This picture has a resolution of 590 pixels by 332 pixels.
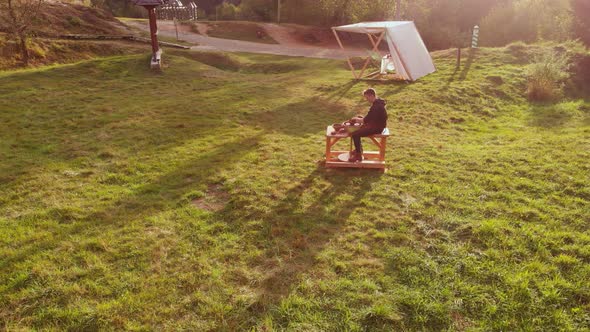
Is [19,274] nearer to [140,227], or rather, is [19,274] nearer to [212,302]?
[140,227]

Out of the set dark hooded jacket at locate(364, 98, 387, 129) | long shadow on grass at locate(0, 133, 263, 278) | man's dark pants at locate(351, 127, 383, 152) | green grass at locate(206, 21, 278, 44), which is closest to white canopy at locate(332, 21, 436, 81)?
dark hooded jacket at locate(364, 98, 387, 129)

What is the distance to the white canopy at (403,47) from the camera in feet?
51.0

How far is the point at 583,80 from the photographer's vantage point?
50.8 feet

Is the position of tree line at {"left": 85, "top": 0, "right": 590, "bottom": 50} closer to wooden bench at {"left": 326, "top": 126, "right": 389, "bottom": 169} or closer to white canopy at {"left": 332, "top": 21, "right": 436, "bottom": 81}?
white canopy at {"left": 332, "top": 21, "right": 436, "bottom": 81}

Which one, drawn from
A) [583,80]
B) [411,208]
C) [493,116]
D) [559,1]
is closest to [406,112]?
[493,116]

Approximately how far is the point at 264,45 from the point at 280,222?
2552cm

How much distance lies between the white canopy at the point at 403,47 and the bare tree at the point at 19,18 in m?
13.3

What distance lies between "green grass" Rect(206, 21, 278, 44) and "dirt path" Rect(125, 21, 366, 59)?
3.44ft

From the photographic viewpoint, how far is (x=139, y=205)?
21.3 ft

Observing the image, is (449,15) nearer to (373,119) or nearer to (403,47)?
(403,47)

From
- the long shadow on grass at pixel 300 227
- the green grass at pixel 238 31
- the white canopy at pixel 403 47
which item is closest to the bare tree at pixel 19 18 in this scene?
the white canopy at pixel 403 47

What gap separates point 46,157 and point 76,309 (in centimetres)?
553

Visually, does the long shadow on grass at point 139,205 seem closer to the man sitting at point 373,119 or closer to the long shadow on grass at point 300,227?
the long shadow on grass at point 300,227

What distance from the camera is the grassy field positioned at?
4254mm
